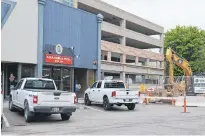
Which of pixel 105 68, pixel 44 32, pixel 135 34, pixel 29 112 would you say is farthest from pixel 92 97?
pixel 135 34

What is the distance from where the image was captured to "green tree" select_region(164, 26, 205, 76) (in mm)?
66688

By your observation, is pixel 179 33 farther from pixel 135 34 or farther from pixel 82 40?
pixel 82 40

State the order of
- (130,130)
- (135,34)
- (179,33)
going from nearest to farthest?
(130,130) < (135,34) < (179,33)

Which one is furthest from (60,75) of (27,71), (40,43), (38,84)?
(38,84)

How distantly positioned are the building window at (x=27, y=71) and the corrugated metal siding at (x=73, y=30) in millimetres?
2158

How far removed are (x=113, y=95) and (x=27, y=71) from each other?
7513mm

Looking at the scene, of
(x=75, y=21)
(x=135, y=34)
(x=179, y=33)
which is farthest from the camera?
(x=179, y=33)

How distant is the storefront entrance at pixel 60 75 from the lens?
26.2 meters

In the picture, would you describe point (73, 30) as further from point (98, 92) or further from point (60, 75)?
point (98, 92)

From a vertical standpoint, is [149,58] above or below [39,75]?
above

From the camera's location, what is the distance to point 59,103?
564 inches

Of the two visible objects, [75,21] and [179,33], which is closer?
[75,21]

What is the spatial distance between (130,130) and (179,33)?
6144 centimetres

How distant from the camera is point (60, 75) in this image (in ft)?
89.8
